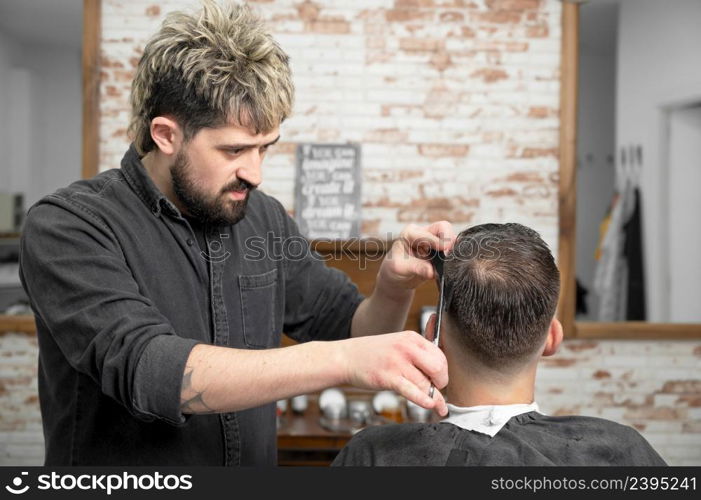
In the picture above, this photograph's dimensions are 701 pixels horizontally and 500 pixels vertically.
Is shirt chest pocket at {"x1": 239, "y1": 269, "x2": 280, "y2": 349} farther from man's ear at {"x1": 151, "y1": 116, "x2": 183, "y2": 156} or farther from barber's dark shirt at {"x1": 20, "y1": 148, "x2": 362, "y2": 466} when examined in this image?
man's ear at {"x1": 151, "y1": 116, "x2": 183, "y2": 156}

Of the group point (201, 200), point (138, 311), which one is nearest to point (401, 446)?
point (138, 311)

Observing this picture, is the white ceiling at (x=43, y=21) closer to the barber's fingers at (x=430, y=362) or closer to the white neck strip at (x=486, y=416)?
the white neck strip at (x=486, y=416)

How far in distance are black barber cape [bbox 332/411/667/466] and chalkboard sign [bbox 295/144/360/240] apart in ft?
7.02

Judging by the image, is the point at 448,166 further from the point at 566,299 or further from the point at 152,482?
the point at 152,482

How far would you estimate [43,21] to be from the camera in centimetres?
593

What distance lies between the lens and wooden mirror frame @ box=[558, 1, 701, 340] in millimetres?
A: 3469

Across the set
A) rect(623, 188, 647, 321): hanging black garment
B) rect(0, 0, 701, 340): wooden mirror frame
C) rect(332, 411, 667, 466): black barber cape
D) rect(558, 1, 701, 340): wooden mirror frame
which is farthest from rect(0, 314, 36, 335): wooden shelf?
rect(623, 188, 647, 321): hanging black garment

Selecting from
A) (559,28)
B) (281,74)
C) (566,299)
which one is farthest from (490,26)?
(281,74)

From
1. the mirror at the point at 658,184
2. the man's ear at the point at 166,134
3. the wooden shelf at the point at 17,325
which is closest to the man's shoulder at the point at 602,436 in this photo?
the man's ear at the point at 166,134

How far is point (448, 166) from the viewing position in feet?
11.5

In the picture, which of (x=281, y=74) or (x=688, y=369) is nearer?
(x=281, y=74)

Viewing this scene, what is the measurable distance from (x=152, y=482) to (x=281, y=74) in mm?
885

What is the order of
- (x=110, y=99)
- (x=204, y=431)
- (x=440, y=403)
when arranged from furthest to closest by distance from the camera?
(x=110, y=99) < (x=204, y=431) < (x=440, y=403)

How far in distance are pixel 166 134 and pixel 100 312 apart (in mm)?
486
